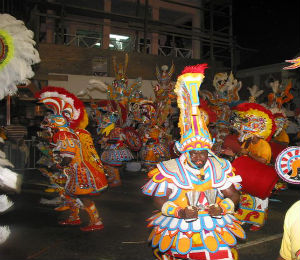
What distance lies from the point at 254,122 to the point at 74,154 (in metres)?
2.97

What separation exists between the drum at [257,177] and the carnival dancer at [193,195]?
1.78m

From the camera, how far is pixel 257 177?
456cm

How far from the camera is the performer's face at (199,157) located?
2734mm

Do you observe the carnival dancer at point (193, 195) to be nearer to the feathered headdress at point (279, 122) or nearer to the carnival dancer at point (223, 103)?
the feathered headdress at point (279, 122)

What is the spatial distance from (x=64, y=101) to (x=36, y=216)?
87.8 inches

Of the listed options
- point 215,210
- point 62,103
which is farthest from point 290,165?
point 62,103

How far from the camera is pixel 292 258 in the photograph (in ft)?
6.82

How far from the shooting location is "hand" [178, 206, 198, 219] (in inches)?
101

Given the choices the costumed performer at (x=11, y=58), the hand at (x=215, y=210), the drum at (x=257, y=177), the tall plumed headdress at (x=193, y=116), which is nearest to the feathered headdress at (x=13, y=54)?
the costumed performer at (x=11, y=58)

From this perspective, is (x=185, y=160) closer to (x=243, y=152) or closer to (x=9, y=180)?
(x=9, y=180)

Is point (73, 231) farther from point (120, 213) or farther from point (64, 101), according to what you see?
point (64, 101)

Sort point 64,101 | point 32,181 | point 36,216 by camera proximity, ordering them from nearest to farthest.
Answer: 1. point 64,101
2. point 36,216
3. point 32,181

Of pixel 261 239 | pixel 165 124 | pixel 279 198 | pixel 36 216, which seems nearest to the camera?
pixel 261 239

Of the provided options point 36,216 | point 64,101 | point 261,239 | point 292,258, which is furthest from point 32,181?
point 292,258
